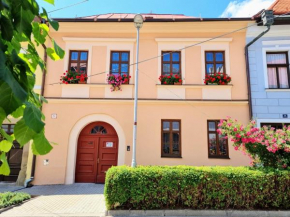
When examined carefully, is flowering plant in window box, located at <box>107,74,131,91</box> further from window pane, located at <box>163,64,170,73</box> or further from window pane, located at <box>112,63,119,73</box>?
window pane, located at <box>163,64,170,73</box>

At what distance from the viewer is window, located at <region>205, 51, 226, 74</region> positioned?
10055 mm

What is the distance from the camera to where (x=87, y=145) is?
978cm

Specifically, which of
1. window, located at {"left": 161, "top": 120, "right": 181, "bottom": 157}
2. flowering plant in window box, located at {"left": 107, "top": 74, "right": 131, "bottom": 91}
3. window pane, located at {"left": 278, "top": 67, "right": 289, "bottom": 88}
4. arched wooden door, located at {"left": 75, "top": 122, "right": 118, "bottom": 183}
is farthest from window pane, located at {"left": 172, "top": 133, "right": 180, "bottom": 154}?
window pane, located at {"left": 278, "top": 67, "right": 289, "bottom": 88}

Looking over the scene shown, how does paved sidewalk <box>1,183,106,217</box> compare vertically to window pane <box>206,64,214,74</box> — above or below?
below

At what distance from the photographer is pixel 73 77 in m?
9.87

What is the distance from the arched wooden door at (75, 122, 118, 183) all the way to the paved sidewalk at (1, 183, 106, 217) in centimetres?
62

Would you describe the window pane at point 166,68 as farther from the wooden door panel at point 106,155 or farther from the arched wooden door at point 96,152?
the wooden door panel at point 106,155

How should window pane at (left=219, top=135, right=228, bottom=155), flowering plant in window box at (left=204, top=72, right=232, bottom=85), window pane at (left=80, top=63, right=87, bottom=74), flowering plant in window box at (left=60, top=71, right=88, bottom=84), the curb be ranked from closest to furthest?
the curb < window pane at (left=219, top=135, right=228, bottom=155) < flowering plant in window box at (left=204, top=72, right=232, bottom=85) < flowering plant in window box at (left=60, top=71, right=88, bottom=84) < window pane at (left=80, top=63, right=87, bottom=74)

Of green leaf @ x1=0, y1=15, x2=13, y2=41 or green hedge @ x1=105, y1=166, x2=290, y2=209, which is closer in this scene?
green leaf @ x1=0, y1=15, x2=13, y2=41

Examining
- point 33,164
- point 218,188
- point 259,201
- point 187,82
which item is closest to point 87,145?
point 33,164

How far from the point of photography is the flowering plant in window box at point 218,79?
31.5 ft

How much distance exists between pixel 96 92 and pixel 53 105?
2.00m

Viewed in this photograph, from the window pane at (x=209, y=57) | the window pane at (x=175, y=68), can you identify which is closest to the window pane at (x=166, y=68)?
the window pane at (x=175, y=68)

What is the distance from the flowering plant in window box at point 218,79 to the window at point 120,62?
3.69 meters
